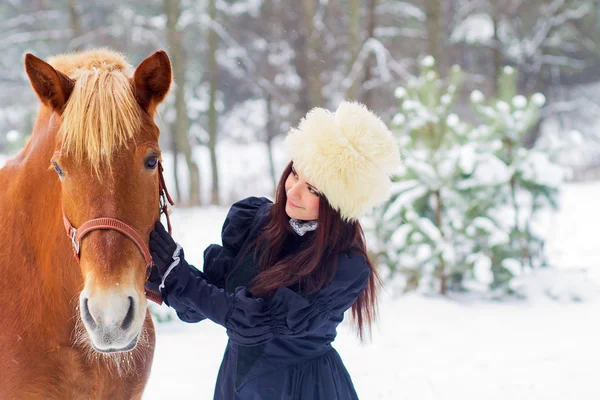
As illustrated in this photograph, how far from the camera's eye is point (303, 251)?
6.26 ft

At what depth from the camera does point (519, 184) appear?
19.9 feet

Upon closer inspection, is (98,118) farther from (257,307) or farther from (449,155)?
(449,155)

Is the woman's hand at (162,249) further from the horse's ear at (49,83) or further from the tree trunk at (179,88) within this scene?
the tree trunk at (179,88)

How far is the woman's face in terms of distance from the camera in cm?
196

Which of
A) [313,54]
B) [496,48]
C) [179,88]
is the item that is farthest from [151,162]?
[496,48]

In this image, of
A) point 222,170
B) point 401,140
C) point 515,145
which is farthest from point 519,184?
point 222,170

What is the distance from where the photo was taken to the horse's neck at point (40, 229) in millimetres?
1851

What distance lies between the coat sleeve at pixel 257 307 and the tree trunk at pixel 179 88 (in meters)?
10.2

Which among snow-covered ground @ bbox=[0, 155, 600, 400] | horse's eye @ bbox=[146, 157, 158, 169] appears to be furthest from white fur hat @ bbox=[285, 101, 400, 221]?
snow-covered ground @ bbox=[0, 155, 600, 400]

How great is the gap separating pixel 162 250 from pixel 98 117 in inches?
18.3

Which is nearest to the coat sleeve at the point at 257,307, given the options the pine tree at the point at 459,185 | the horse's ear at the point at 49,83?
the horse's ear at the point at 49,83

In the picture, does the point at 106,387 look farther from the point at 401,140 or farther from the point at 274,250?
the point at 401,140

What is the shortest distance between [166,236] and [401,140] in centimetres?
442

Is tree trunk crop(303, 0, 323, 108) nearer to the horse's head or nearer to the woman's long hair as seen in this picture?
the woman's long hair
